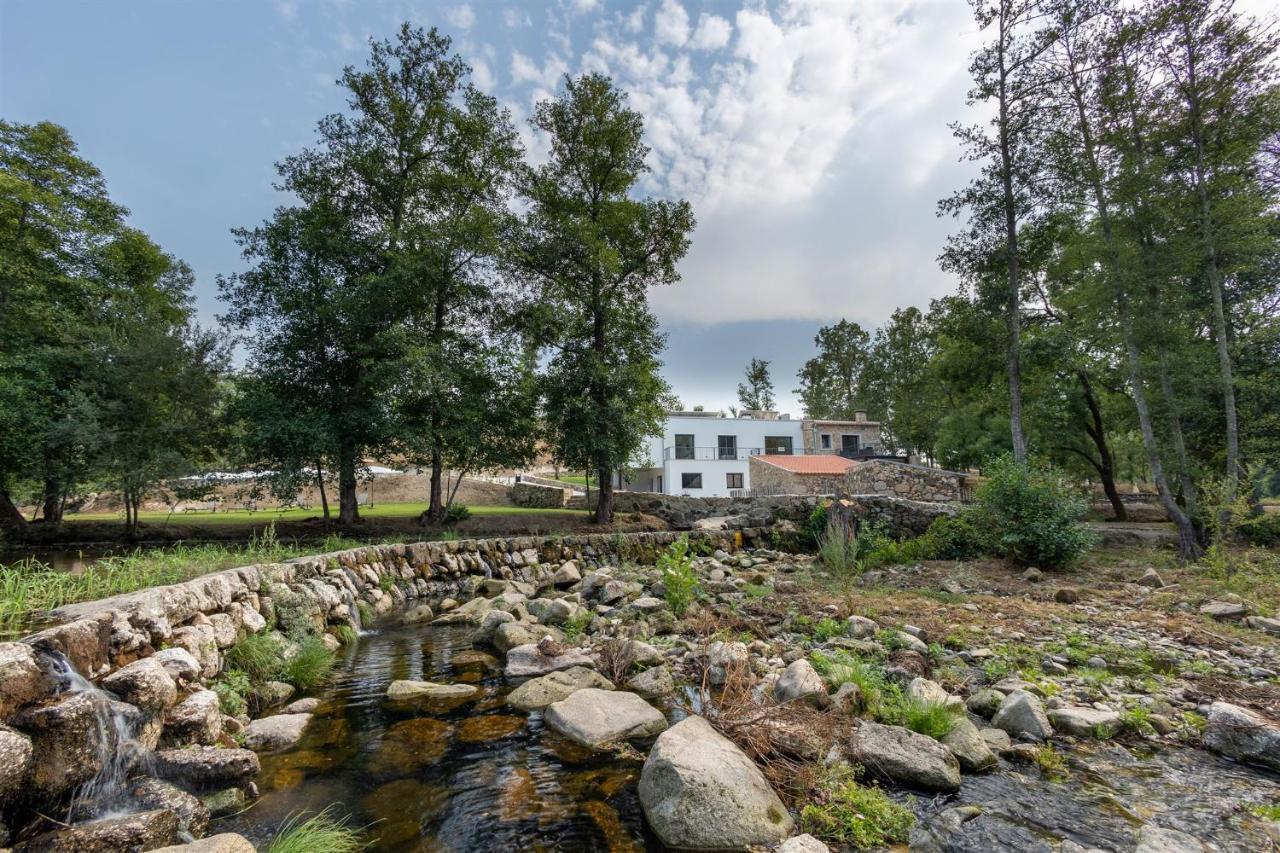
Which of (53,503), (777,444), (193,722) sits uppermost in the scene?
(777,444)

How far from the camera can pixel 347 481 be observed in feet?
51.8

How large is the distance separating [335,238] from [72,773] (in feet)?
49.7

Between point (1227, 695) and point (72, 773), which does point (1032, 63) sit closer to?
point (1227, 695)

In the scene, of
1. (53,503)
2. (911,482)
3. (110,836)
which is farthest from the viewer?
(911,482)

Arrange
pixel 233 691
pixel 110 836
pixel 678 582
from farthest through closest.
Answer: pixel 678 582 < pixel 233 691 < pixel 110 836

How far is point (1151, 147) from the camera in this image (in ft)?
40.8

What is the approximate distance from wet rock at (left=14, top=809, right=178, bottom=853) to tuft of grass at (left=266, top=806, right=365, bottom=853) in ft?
1.64

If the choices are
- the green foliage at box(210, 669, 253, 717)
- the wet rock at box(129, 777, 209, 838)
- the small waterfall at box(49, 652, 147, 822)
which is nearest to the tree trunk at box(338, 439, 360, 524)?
the green foliage at box(210, 669, 253, 717)

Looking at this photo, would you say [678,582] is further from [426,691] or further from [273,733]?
[273,733]

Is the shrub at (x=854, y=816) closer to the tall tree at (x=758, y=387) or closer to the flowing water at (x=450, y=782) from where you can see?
the flowing water at (x=450, y=782)

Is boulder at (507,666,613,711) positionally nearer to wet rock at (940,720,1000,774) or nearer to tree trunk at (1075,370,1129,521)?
wet rock at (940,720,1000,774)

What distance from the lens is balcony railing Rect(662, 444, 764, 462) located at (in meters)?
34.3

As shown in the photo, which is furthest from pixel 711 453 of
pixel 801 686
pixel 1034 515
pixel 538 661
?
pixel 801 686

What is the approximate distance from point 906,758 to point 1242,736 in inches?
89.3
